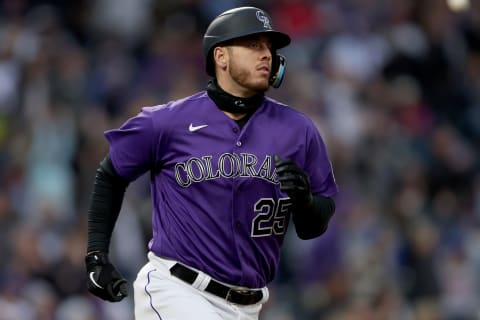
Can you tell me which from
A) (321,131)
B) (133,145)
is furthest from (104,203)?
(321,131)

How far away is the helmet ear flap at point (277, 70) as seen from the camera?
20.2ft

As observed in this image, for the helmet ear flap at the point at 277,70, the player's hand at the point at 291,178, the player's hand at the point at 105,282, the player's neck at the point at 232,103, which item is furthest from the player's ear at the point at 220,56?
the player's hand at the point at 105,282

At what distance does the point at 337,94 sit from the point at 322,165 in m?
7.43

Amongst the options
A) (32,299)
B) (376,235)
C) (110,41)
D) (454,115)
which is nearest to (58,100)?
(110,41)

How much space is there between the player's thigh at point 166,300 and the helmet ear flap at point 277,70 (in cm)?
108

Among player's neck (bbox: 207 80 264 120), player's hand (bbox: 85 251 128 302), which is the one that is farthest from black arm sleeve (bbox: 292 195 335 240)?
player's hand (bbox: 85 251 128 302)

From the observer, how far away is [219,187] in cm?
600

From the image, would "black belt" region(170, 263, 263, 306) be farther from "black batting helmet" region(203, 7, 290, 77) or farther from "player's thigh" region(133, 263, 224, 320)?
"black batting helmet" region(203, 7, 290, 77)

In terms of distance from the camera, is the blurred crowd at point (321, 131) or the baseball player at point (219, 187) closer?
the baseball player at point (219, 187)

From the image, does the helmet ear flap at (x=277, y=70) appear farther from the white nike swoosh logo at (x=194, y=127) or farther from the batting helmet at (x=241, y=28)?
the white nike swoosh logo at (x=194, y=127)

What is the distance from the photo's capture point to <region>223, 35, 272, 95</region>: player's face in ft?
20.0

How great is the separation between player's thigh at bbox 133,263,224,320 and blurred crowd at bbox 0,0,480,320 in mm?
4415

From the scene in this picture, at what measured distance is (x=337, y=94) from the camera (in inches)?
533

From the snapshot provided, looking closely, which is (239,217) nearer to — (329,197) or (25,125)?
(329,197)
